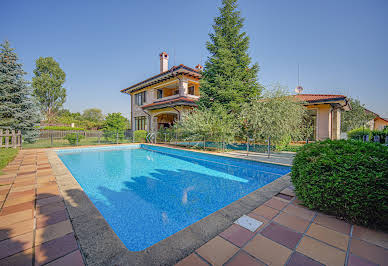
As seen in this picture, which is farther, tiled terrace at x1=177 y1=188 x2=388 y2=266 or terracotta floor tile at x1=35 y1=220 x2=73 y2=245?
terracotta floor tile at x1=35 y1=220 x2=73 y2=245

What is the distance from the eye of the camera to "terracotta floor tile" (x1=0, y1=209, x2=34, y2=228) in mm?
2029

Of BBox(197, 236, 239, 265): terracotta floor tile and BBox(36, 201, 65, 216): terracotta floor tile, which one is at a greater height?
BBox(36, 201, 65, 216): terracotta floor tile

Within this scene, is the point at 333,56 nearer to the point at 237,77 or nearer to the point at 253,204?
the point at 237,77

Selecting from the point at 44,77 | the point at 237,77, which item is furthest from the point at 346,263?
the point at 44,77

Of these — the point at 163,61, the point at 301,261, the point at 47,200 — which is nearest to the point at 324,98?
the point at 301,261

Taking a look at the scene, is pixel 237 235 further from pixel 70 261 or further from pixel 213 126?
pixel 213 126

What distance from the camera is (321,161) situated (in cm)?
236

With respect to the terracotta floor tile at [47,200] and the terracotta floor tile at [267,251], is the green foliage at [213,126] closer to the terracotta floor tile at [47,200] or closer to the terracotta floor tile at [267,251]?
the terracotta floor tile at [47,200]

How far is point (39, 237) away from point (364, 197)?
3797 mm

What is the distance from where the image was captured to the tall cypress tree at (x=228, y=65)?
10.0 m

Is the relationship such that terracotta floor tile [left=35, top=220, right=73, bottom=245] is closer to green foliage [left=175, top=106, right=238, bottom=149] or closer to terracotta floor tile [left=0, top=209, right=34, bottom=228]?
terracotta floor tile [left=0, top=209, right=34, bottom=228]

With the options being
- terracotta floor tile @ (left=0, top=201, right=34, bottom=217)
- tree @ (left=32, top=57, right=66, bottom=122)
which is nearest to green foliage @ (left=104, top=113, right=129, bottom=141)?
terracotta floor tile @ (left=0, top=201, right=34, bottom=217)

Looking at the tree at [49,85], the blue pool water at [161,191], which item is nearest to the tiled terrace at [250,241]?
the blue pool water at [161,191]

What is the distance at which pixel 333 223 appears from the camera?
2129 millimetres
